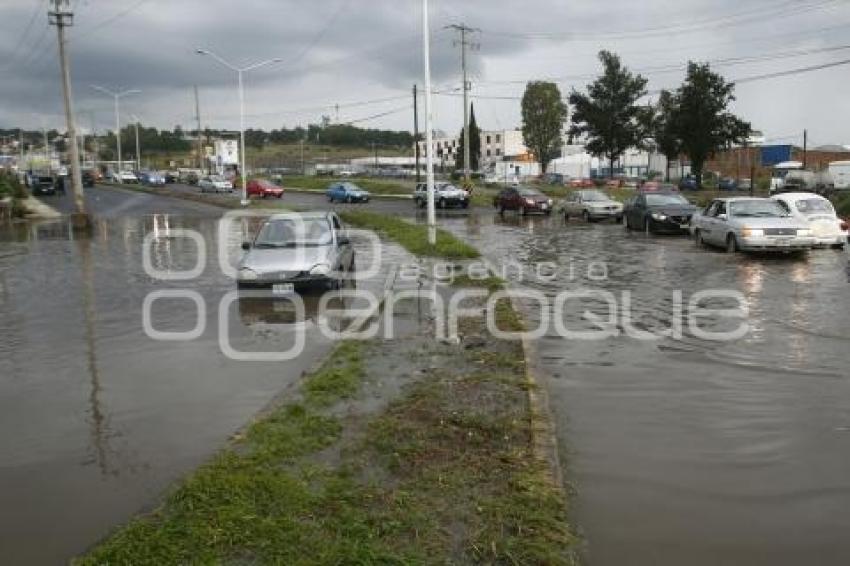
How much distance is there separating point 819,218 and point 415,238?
11620 mm

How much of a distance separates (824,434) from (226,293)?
1153 centimetres

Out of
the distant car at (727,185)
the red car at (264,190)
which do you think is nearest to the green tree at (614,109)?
the distant car at (727,185)

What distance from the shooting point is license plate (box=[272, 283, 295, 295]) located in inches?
558

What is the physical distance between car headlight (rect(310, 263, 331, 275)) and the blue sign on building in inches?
3589

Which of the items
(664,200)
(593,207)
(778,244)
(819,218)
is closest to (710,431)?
(778,244)

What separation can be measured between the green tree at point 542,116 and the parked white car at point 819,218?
71714mm

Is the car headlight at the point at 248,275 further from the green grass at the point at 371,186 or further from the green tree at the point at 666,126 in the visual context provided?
the green grass at the point at 371,186

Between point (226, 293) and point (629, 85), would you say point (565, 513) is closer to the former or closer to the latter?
point (226, 293)

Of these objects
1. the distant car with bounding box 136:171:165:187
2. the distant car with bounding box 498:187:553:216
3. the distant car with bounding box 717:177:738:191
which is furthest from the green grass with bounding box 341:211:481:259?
the distant car with bounding box 136:171:165:187

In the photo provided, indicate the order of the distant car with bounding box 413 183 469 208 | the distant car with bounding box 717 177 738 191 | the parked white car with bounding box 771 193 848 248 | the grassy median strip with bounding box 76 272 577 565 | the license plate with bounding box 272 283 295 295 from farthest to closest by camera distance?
the distant car with bounding box 717 177 738 191 → the distant car with bounding box 413 183 469 208 → the parked white car with bounding box 771 193 848 248 → the license plate with bounding box 272 283 295 295 → the grassy median strip with bounding box 76 272 577 565

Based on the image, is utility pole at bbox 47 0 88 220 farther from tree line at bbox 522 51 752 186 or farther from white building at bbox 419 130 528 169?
white building at bbox 419 130 528 169

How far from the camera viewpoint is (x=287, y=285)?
14148 mm

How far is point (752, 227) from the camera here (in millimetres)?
19734

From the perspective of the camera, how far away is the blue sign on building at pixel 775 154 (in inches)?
3693
